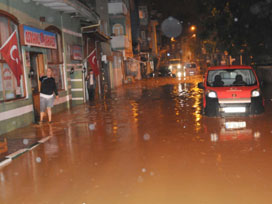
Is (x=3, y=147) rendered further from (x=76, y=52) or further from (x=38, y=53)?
(x=76, y=52)

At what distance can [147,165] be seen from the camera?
683cm

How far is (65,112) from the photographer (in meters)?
16.1

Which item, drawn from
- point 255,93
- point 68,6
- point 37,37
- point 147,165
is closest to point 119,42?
point 68,6

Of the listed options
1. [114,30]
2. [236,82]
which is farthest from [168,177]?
[114,30]

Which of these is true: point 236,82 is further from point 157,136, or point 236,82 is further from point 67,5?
point 67,5

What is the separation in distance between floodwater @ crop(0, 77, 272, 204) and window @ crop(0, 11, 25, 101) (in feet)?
4.32

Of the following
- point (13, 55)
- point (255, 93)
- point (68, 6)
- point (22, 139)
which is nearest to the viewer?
point (22, 139)

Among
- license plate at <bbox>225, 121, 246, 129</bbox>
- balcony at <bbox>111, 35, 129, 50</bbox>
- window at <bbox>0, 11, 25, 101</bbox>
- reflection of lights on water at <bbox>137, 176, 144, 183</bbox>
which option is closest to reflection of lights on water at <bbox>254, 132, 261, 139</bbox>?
license plate at <bbox>225, 121, 246, 129</bbox>

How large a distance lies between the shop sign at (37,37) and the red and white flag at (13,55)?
0.87m

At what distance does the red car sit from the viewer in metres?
11.8

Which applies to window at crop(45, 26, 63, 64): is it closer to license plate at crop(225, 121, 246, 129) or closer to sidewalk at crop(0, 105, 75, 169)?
sidewalk at crop(0, 105, 75, 169)

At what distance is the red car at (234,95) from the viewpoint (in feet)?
38.6

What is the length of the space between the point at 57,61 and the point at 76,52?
2.40m

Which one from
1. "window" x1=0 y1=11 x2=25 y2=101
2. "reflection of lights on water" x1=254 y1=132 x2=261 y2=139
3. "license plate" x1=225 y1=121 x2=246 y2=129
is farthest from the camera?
"window" x1=0 y1=11 x2=25 y2=101
